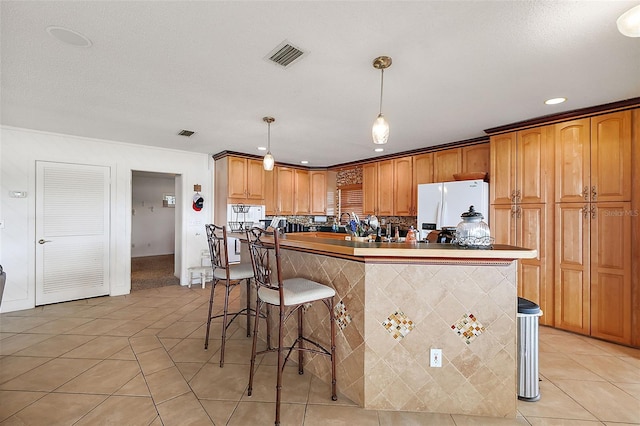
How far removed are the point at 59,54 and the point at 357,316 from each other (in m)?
2.76

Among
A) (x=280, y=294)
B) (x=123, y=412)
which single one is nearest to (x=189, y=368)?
(x=123, y=412)

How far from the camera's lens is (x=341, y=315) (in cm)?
207

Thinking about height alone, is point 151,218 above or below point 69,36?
below

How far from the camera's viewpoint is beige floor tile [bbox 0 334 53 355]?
2701 millimetres

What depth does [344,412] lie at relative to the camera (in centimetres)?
187

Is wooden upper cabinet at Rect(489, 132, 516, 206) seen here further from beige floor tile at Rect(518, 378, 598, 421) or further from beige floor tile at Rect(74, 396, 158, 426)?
beige floor tile at Rect(74, 396, 158, 426)

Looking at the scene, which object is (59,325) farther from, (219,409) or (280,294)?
(280,294)

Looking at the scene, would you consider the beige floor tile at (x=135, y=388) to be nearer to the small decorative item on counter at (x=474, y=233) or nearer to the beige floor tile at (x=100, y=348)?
the beige floor tile at (x=100, y=348)

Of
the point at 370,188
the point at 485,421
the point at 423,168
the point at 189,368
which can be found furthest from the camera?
the point at 370,188

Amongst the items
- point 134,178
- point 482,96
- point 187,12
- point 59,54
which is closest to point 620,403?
point 482,96

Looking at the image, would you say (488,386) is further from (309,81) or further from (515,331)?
(309,81)

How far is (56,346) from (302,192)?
453 cm

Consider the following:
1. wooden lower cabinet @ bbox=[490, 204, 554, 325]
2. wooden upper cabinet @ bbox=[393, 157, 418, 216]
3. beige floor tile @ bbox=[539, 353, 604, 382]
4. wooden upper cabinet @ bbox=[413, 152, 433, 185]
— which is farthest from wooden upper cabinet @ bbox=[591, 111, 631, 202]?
wooden upper cabinet @ bbox=[393, 157, 418, 216]

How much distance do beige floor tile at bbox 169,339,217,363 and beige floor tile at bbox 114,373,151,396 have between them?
13.4 inches
